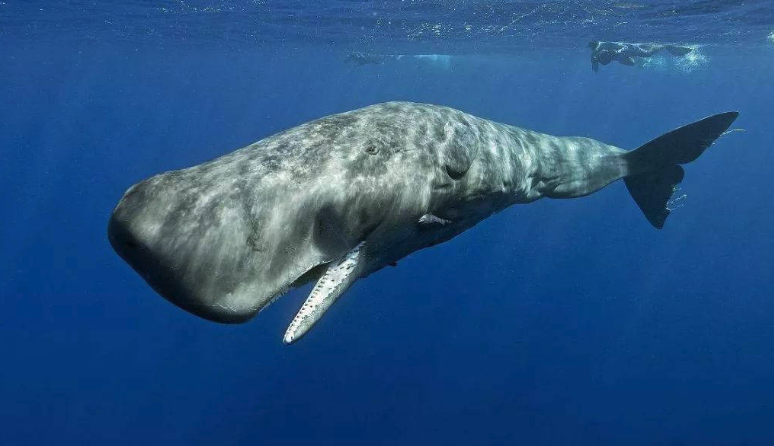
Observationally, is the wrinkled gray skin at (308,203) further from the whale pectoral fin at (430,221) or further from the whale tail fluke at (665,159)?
the whale tail fluke at (665,159)

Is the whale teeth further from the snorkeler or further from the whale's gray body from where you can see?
the snorkeler

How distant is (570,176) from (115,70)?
224 feet

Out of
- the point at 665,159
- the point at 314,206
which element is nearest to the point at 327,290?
the point at 314,206

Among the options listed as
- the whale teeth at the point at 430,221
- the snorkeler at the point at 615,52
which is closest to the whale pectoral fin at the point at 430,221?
the whale teeth at the point at 430,221

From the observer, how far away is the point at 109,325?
166 ft

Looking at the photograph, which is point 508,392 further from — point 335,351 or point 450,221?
point 450,221

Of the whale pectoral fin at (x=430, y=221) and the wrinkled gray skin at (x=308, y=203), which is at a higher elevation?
the wrinkled gray skin at (x=308, y=203)

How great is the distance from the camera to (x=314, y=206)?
13.0 feet

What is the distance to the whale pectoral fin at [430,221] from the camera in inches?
202

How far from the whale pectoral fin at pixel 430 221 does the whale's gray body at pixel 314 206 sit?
0.9 inches

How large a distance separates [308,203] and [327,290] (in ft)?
2.08

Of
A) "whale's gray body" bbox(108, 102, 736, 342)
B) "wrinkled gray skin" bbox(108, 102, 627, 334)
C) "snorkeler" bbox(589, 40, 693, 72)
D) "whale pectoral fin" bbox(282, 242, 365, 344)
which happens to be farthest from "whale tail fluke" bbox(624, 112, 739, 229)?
"snorkeler" bbox(589, 40, 693, 72)

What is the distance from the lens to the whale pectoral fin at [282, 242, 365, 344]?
361 centimetres

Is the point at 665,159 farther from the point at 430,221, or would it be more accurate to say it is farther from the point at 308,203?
the point at 308,203
